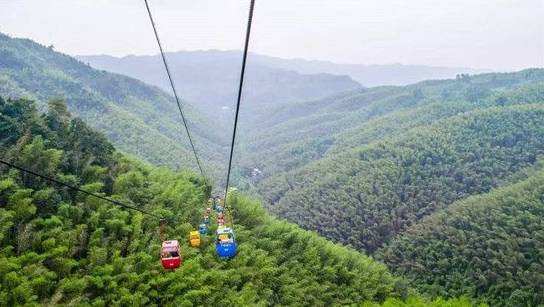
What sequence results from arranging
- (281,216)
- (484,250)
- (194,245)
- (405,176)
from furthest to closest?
(281,216)
(405,176)
(484,250)
(194,245)

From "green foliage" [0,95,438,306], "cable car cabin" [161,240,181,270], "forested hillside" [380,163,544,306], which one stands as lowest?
"forested hillside" [380,163,544,306]

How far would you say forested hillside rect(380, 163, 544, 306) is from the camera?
184 ft

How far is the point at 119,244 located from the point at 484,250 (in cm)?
4933

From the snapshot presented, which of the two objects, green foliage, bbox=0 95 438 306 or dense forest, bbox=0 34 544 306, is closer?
green foliage, bbox=0 95 438 306

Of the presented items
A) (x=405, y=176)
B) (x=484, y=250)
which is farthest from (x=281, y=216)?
(x=484, y=250)

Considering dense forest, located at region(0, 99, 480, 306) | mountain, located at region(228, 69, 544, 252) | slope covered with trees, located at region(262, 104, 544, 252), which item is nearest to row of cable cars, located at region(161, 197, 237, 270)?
dense forest, located at region(0, 99, 480, 306)

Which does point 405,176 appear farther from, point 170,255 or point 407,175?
point 170,255

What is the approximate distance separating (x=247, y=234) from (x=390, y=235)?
4682 cm

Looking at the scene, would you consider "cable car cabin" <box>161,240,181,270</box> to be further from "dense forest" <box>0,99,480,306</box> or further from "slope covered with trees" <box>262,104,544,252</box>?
"slope covered with trees" <box>262,104,544,252</box>

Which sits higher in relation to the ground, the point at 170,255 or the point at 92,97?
the point at 170,255

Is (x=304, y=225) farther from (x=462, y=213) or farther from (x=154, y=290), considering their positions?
(x=154, y=290)

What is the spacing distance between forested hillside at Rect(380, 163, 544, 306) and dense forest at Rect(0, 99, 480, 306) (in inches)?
804

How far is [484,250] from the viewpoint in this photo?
62.2 metres

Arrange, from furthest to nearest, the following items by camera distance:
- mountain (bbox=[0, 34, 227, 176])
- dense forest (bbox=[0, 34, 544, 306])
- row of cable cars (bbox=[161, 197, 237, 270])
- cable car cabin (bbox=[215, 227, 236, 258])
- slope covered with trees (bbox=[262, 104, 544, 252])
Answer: mountain (bbox=[0, 34, 227, 176]), slope covered with trees (bbox=[262, 104, 544, 252]), dense forest (bbox=[0, 34, 544, 306]), cable car cabin (bbox=[215, 227, 236, 258]), row of cable cars (bbox=[161, 197, 237, 270])
